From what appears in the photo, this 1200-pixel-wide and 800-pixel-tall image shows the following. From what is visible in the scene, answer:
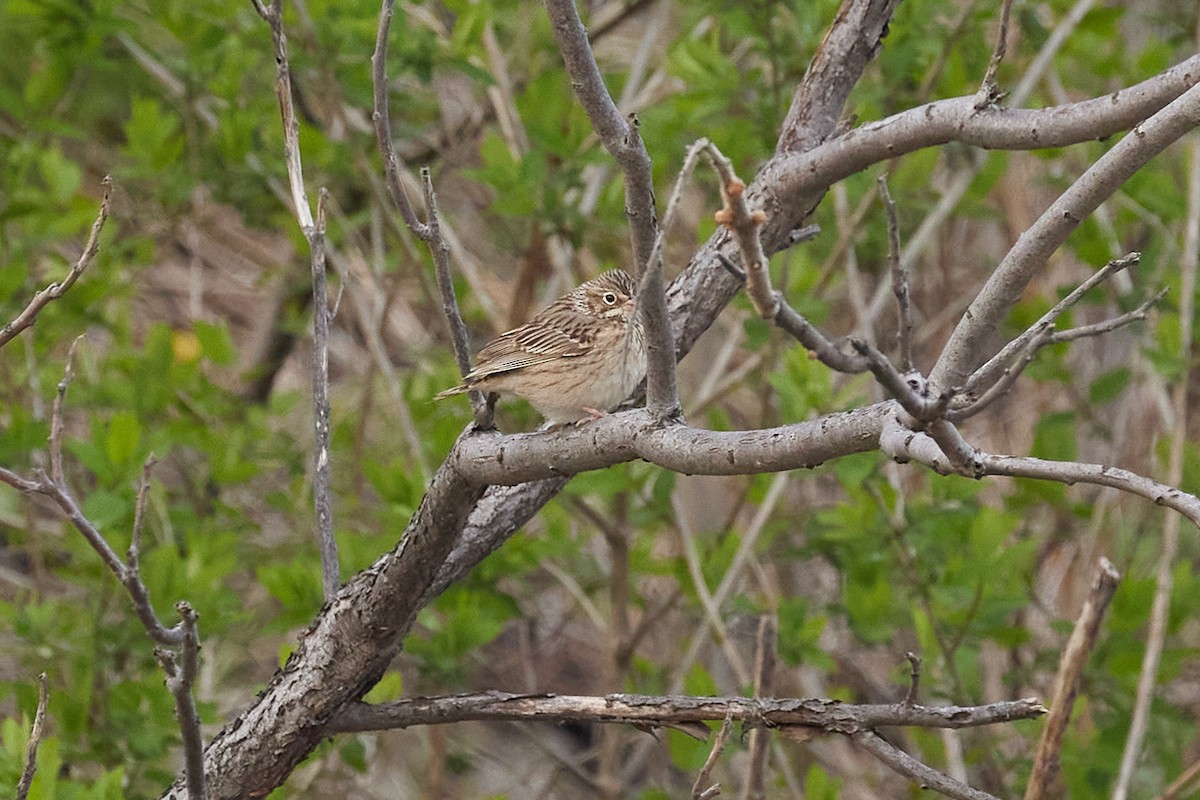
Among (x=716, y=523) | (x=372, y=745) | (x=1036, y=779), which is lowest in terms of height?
(x=1036, y=779)

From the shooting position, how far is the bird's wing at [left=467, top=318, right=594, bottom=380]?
3682 mm

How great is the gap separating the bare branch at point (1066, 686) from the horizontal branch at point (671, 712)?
3.80 feet

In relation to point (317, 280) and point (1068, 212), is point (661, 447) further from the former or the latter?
point (317, 280)

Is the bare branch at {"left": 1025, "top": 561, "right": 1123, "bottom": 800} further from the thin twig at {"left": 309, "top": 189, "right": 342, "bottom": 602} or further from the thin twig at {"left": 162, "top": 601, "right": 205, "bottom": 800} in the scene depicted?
the thin twig at {"left": 162, "top": 601, "right": 205, "bottom": 800}

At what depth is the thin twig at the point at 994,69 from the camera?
7.25 feet

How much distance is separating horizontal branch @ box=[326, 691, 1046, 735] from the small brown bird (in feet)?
2.94

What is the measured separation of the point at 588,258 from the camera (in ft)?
20.3

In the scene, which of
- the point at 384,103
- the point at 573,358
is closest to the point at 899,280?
the point at 384,103

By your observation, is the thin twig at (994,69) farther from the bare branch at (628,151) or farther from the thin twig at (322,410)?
the thin twig at (322,410)

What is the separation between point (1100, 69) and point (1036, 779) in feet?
9.79

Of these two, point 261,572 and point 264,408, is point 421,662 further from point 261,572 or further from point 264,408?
point 264,408

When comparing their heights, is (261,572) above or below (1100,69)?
below

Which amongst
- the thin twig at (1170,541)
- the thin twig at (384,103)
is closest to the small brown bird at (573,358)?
the thin twig at (384,103)

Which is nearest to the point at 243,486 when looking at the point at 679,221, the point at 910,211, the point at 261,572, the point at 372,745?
the point at 372,745
